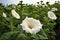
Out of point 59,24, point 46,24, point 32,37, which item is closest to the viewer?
point 32,37

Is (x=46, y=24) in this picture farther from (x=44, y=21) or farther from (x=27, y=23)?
(x=27, y=23)

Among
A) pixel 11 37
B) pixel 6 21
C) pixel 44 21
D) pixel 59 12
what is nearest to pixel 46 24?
pixel 44 21

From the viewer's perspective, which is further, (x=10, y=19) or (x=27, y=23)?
(x=10, y=19)

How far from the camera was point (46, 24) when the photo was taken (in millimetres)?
2951

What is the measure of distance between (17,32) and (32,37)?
0.57ft

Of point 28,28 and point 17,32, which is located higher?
point 28,28

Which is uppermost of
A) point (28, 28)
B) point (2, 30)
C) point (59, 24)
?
point (28, 28)

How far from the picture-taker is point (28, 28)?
1.84 meters

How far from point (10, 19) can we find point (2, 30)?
0.15m

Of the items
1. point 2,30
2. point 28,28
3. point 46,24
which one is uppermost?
point 28,28

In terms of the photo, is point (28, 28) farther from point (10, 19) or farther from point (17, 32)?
point (10, 19)

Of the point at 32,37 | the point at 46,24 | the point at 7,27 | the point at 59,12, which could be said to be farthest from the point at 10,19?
the point at 59,12

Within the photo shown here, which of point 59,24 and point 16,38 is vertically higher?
point 16,38

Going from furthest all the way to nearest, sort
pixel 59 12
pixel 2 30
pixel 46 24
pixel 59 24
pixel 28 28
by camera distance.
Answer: pixel 59 12 < pixel 59 24 < pixel 46 24 < pixel 2 30 < pixel 28 28
